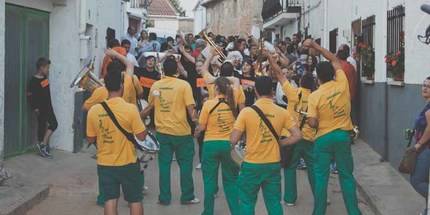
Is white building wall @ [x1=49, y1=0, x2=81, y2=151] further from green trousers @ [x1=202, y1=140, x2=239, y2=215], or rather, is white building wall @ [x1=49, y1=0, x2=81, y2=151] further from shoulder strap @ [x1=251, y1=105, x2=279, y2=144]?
shoulder strap @ [x1=251, y1=105, x2=279, y2=144]

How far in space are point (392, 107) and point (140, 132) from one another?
6066 millimetres

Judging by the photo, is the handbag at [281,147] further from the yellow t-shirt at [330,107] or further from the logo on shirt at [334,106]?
the logo on shirt at [334,106]

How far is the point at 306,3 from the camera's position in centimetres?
2523

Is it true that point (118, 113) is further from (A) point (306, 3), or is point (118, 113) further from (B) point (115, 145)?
(A) point (306, 3)

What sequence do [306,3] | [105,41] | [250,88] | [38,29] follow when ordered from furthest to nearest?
[306,3], [105,41], [38,29], [250,88]

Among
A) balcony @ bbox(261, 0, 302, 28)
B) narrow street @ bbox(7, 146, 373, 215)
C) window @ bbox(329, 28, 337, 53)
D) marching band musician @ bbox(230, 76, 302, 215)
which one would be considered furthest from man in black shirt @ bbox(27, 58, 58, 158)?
balcony @ bbox(261, 0, 302, 28)

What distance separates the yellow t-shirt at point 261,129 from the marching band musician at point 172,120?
2.12 meters

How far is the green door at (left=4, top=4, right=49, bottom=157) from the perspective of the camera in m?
11.6

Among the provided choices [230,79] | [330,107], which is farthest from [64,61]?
[330,107]

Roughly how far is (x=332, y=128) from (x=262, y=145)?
1.31m

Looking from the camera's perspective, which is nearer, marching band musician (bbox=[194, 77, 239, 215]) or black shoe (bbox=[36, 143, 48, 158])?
marching band musician (bbox=[194, 77, 239, 215])

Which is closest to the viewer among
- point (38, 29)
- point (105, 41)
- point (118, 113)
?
point (118, 113)

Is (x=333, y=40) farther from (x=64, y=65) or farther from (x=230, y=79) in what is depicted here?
(x=230, y=79)

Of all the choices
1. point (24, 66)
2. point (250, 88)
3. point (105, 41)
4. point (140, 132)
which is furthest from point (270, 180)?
point (105, 41)
